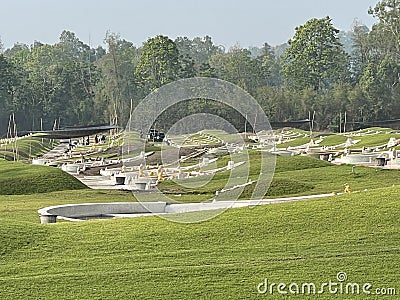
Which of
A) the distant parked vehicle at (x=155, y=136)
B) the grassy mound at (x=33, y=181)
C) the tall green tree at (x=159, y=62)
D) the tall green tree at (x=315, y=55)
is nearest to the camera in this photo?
the grassy mound at (x=33, y=181)

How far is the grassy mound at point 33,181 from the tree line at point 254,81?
119 ft

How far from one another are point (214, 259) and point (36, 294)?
2.56m

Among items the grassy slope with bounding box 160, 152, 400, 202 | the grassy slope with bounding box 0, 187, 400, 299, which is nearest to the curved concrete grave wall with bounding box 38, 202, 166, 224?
the grassy slope with bounding box 0, 187, 400, 299

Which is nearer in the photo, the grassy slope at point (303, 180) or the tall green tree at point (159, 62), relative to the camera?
the grassy slope at point (303, 180)

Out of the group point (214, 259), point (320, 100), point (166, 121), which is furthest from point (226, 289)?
point (320, 100)

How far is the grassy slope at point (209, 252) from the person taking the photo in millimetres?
9984

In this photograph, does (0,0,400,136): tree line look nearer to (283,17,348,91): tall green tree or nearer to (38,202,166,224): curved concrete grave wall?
(283,17,348,91): tall green tree

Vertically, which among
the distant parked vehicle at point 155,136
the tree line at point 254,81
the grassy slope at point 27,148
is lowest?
A: the grassy slope at point 27,148

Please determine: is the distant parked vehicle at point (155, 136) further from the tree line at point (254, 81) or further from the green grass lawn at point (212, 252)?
the green grass lawn at point (212, 252)

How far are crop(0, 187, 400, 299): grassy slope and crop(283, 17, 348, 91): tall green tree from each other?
2461 inches

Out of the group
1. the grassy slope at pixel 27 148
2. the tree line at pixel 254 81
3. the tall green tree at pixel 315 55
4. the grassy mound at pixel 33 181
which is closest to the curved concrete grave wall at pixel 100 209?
the grassy mound at pixel 33 181

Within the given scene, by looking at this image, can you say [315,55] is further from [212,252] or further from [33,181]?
[212,252]

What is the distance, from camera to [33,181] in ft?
86.7

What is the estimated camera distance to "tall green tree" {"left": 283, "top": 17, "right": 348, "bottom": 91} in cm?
7550
